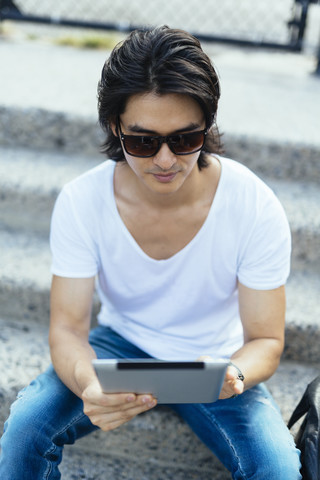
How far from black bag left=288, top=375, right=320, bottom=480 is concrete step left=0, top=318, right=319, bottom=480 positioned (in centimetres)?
29

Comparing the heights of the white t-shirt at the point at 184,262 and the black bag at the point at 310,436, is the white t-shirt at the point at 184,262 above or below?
above

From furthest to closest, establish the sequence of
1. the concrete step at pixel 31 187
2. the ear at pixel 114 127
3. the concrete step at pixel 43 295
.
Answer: the concrete step at pixel 31 187
the concrete step at pixel 43 295
the ear at pixel 114 127

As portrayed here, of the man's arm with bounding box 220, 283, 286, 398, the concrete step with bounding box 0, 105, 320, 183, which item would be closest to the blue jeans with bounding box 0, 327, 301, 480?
the man's arm with bounding box 220, 283, 286, 398

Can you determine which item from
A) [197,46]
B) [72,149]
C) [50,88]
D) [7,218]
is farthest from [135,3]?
[197,46]

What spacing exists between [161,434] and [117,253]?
65 cm

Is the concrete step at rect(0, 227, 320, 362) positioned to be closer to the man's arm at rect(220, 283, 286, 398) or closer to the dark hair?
the man's arm at rect(220, 283, 286, 398)

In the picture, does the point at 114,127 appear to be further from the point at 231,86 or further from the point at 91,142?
the point at 231,86

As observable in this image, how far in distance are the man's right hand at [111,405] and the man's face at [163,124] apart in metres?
0.59

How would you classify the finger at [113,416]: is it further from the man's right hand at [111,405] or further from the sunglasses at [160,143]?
the sunglasses at [160,143]

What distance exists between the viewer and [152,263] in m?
1.77

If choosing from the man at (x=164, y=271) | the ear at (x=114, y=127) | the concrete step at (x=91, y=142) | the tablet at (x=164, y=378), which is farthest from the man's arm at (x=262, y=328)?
the concrete step at (x=91, y=142)

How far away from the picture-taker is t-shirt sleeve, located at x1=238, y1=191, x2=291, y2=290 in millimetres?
1680

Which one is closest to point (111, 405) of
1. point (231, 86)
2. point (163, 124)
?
point (163, 124)

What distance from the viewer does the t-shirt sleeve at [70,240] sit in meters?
1.76
